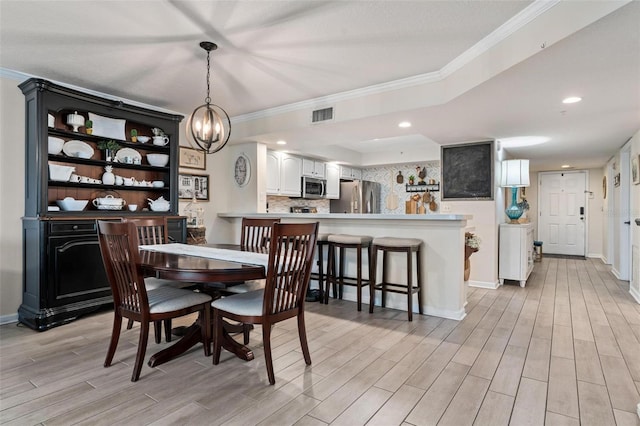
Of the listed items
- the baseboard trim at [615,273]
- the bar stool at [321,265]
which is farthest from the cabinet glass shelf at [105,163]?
the baseboard trim at [615,273]

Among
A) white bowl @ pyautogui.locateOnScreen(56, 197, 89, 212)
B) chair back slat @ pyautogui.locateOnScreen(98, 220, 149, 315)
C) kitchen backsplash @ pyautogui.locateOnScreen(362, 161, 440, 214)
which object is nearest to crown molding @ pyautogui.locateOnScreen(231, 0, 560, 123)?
white bowl @ pyautogui.locateOnScreen(56, 197, 89, 212)

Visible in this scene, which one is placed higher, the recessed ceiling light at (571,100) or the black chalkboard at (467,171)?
the recessed ceiling light at (571,100)

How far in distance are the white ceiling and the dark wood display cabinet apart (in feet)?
0.86

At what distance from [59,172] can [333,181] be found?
462cm

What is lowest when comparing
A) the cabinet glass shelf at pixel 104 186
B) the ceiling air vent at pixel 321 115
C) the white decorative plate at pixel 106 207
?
the white decorative plate at pixel 106 207

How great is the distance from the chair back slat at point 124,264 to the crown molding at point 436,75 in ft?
8.61

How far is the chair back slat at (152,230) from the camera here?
3.13 m

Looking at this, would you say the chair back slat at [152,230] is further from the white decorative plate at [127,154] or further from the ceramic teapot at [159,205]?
the white decorative plate at [127,154]

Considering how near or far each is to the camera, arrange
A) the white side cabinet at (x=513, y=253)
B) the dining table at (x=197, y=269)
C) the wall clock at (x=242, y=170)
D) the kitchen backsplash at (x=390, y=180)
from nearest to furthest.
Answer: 1. the dining table at (x=197, y=269)
2. the white side cabinet at (x=513, y=253)
3. the wall clock at (x=242, y=170)
4. the kitchen backsplash at (x=390, y=180)

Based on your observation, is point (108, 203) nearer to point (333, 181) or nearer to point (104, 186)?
point (104, 186)

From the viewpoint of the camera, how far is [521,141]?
4.96 m

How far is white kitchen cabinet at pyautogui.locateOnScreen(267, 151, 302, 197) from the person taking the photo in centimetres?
556

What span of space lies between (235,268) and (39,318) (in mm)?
2206

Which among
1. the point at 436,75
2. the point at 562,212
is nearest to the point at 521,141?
the point at 436,75
